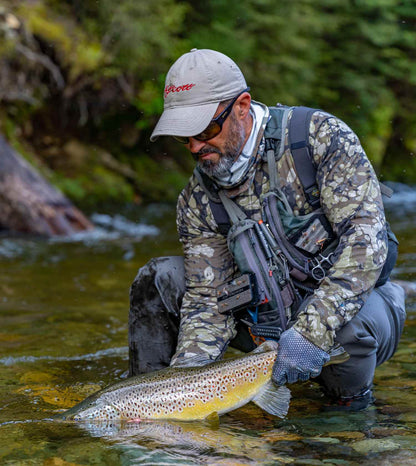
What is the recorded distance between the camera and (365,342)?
3.25 m

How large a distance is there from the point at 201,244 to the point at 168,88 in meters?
0.85

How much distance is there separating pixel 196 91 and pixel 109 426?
1.59 m

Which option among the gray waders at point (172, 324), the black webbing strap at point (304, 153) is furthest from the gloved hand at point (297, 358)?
the black webbing strap at point (304, 153)

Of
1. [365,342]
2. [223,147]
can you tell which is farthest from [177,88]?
[365,342]

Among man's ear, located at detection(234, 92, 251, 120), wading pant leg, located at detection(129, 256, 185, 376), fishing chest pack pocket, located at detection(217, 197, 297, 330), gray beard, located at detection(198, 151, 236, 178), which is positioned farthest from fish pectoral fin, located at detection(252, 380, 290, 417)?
man's ear, located at detection(234, 92, 251, 120)

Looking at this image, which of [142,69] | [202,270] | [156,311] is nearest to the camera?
[202,270]

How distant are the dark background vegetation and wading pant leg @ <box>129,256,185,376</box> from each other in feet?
33.2

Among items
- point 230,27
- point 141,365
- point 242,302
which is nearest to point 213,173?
point 242,302

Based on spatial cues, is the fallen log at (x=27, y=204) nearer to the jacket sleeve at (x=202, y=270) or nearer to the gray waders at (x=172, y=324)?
the gray waders at (x=172, y=324)

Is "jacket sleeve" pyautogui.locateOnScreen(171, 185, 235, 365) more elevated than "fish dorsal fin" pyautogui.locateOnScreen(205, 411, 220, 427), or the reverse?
"jacket sleeve" pyautogui.locateOnScreen(171, 185, 235, 365)

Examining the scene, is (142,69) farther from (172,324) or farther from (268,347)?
(268,347)

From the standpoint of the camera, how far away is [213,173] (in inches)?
132

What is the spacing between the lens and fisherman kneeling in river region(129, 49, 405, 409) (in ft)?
10.2

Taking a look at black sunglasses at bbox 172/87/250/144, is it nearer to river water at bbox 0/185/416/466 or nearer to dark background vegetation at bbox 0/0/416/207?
river water at bbox 0/185/416/466
